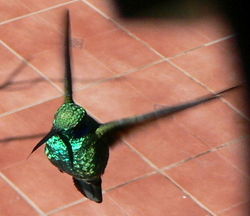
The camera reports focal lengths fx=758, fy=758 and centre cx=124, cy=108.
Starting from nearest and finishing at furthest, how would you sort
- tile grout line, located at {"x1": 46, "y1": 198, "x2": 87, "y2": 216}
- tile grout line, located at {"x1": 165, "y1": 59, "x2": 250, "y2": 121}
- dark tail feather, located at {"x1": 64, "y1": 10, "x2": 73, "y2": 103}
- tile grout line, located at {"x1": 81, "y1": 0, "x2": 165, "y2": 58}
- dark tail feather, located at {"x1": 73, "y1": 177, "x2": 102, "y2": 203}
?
dark tail feather, located at {"x1": 64, "y1": 10, "x2": 73, "y2": 103}, dark tail feather, located at {"x1": 73, "y1": 177, "x2": 102, "y2": 203}, tile grout line, located at {"x1": 46, "y1": 198, "x2": 87, "y2": 216}, tile grout line, located at {"x1": 165, "y1": 59, "x2": 250, "y2": 121}, tile grout line, located at {"x1": 81, "y1": 0, "x2": 165, "y2": 58}

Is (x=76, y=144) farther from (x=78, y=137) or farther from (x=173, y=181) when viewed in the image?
(x=173, y=181)

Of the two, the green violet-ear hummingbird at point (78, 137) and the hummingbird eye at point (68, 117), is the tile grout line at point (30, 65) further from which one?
the hummingbird eye at point (68, 117)

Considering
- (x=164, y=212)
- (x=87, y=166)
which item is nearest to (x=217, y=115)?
(x=164, y=212)

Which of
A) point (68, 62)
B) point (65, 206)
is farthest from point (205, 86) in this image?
point (68, 62)

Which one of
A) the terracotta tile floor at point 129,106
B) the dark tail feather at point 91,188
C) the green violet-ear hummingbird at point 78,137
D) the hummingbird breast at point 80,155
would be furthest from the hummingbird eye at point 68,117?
the terracotta tile floor at point 129,106

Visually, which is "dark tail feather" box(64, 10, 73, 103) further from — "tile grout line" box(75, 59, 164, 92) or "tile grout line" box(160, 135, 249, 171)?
"tile grout line" box(75, 59, 164, 92)

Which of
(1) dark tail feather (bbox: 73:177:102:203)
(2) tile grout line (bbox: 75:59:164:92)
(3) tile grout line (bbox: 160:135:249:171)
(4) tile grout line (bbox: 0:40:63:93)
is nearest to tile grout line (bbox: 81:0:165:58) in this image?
(2) tile grout line (bbox: 75:59:164:92)
